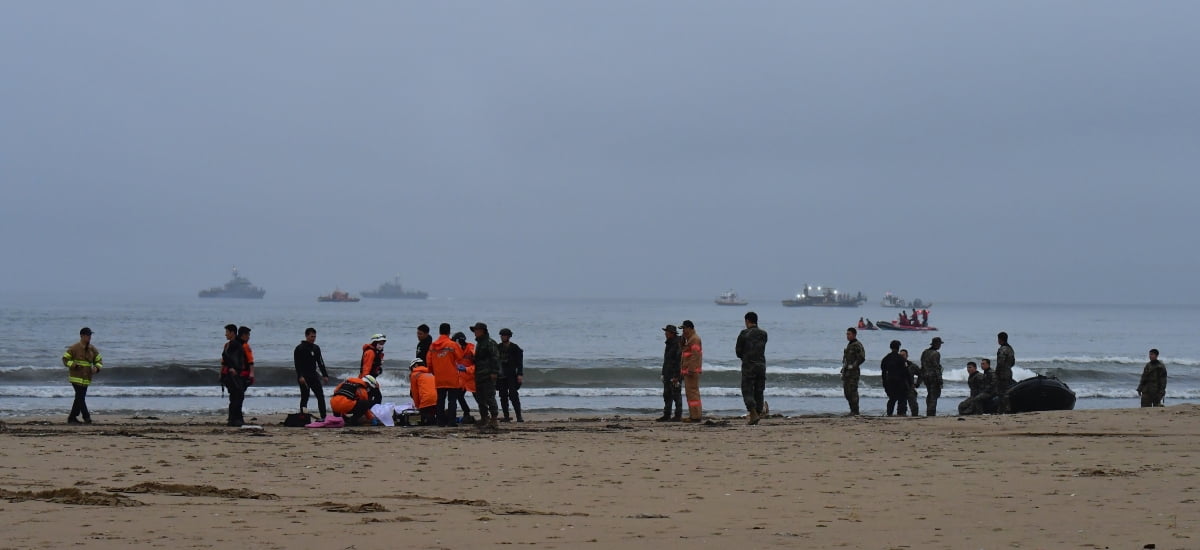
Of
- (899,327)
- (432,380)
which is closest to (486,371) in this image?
(432,380)

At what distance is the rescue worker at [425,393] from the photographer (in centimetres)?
1536

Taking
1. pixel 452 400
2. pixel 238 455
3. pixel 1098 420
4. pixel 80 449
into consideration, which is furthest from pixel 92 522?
pixel 1098 420

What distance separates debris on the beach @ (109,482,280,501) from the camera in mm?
8297

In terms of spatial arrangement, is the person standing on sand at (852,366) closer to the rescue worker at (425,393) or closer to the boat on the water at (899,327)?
the rescue worker at (425,393)

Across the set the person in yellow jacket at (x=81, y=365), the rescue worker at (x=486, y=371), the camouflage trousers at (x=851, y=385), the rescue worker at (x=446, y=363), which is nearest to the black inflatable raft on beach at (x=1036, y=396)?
the camouflage trousers at (x=851, y=385)

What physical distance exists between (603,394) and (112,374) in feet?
50.7

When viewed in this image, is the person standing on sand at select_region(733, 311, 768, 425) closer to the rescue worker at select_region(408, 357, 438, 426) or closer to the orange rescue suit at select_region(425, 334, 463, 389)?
the orange rescue suit at select_region(425, 334, 463, 389)

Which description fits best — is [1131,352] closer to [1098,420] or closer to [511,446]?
[1098,420]

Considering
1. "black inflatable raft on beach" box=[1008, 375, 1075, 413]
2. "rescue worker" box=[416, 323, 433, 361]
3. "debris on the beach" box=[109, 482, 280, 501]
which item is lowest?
"debris on the beach" box=[109, 482, 280, 501]

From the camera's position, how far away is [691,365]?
53.6ft

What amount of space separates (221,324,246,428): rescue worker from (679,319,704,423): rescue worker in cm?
648

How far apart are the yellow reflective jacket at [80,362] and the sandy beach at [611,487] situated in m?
0.92

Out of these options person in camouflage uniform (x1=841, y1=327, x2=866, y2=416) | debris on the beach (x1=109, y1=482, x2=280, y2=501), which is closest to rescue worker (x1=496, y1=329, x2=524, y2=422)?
person in camouflage uniform (x1=841, y1=327, x2=866, y2=416)

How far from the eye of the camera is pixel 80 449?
38.1ft
